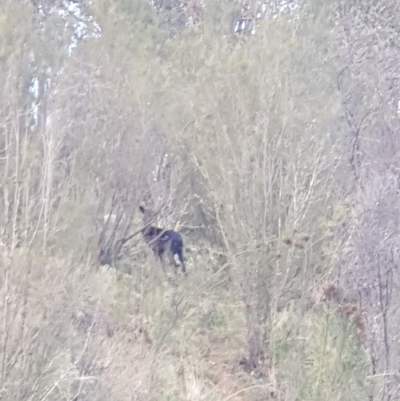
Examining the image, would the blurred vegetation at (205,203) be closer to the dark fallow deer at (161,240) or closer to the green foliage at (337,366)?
the green foliage at (337,366)

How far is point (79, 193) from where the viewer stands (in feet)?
27.9

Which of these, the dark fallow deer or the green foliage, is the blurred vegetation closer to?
the green foliage

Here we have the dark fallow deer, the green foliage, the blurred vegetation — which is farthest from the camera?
the dark fallow deer

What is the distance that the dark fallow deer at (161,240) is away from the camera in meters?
9.12

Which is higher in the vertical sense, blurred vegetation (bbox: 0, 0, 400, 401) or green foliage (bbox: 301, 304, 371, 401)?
blurred vegetation (bbox: 0, 0, 400, 401)

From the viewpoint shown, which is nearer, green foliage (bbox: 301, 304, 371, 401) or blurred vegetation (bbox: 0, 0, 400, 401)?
blurred vegetation (bbox: 0, 0, 400, 401)

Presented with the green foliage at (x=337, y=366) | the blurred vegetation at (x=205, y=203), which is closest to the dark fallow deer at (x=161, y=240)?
the blurred vegetation at (x=205, y=203)

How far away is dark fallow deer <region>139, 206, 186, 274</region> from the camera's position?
9.12 metres

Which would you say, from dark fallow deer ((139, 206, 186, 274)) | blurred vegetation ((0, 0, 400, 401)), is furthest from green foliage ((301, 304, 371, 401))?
dark fallow deer ((139, 206, 186, 274))

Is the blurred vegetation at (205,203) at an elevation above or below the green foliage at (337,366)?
above

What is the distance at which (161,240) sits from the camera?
9.55 m

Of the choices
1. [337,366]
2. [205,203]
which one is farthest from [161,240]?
[337,366]

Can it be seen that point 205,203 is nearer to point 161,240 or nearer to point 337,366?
point 161,240

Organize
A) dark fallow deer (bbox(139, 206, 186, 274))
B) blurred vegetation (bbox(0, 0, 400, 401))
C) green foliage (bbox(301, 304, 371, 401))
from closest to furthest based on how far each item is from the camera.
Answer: blurred vegetation (bbox(0, 0, 400, 401)), green foliage (bbox(301, 304, 371, 401)), dark fallow deer (bbox(139, 206, 186, 274))
